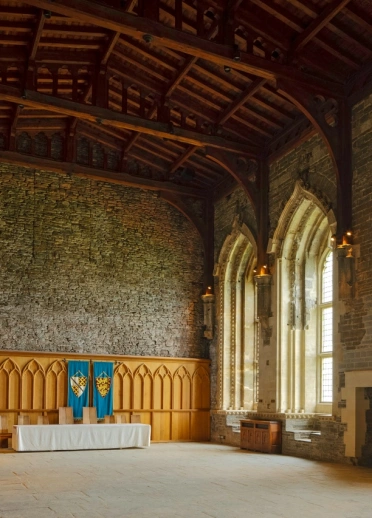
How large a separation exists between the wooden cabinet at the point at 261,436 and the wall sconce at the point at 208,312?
3323 mm

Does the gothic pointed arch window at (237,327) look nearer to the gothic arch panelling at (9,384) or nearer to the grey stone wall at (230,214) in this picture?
the grey stone wall at (230,214)

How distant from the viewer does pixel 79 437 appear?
44.8 feet

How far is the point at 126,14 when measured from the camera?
1002cm

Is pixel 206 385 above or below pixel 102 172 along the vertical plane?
below

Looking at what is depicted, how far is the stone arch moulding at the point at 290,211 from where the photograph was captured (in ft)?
41.9

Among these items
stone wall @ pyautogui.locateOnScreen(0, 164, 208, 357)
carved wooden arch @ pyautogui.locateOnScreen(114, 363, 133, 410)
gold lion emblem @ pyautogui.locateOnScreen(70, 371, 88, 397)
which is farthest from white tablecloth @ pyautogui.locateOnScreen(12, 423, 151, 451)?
stone wall @ pyautogui.locateOnScreen(0, 164, 208, 357)

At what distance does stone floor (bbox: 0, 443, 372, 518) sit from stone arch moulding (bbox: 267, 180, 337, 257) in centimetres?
450

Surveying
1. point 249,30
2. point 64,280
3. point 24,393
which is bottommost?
point 24,393

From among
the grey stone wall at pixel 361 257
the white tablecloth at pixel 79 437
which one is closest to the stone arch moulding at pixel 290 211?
the grey stone wall at pixel 361 257

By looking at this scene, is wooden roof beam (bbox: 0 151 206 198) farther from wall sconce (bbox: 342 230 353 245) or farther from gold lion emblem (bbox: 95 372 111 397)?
wall sconce (bbox: 342 230 353 245)

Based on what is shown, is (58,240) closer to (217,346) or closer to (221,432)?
(217,346)

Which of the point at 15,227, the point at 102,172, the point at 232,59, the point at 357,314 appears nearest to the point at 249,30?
the point at 232,59

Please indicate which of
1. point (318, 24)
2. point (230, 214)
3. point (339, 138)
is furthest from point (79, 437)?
point (318, 24)

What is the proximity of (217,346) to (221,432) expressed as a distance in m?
2.18
